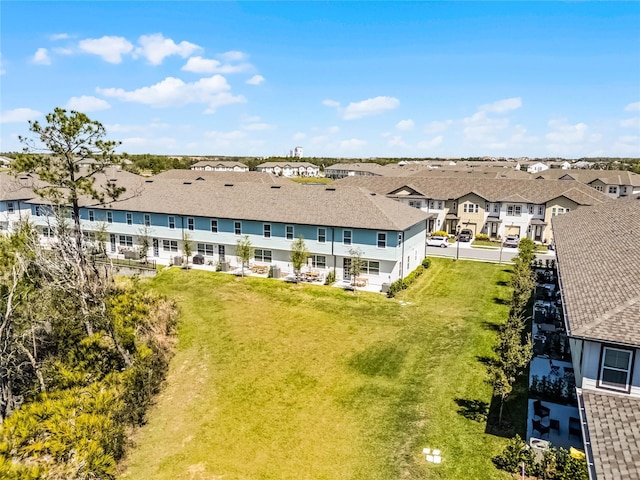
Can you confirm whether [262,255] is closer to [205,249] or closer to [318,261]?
[318,261]

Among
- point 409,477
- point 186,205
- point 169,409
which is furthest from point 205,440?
point 186,205

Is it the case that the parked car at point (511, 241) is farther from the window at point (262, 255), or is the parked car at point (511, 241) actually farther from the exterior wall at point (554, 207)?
the window at point (262, 255)

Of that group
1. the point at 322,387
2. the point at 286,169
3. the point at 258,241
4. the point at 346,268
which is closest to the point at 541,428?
the point at 322,387

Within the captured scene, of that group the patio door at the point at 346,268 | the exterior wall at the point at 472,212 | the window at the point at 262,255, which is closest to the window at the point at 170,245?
the window at the point at 262,255

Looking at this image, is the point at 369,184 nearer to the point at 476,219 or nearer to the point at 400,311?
the point at 476,219

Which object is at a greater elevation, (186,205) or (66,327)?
A: (186,205)

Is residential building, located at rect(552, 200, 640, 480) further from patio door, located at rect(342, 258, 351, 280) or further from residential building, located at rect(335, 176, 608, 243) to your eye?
residential building, located at rect(335, 176, 608, 243)
